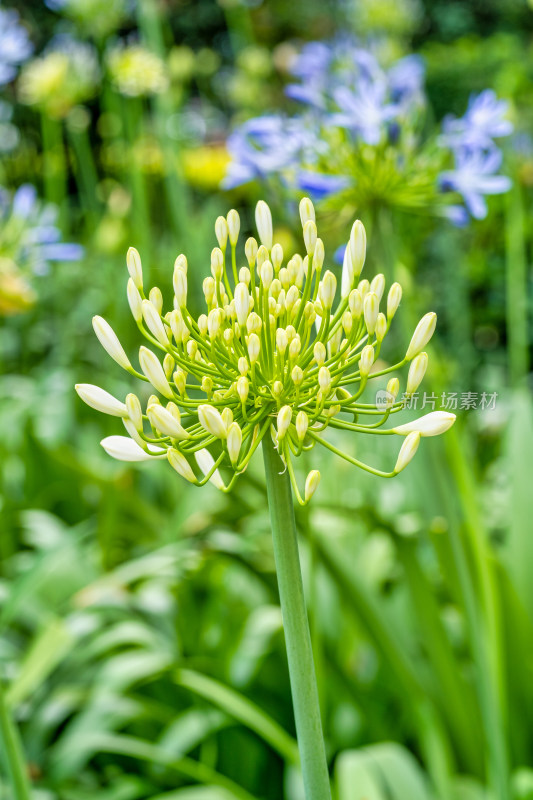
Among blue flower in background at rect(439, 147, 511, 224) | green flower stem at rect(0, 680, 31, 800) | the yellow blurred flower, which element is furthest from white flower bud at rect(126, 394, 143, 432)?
the yellow blurred flower

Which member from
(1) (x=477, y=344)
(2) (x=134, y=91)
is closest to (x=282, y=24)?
(1) (x=477, y=344)

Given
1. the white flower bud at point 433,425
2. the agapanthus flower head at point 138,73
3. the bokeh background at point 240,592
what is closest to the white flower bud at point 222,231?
the white flower bud at point 433,425

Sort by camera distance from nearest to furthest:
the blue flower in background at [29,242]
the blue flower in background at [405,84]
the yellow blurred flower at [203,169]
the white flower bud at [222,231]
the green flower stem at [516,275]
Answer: the white flower bud at [222,231] → the blue flower in background at [405,84] → the blue flower in background at [29,242] → the green flower stem at [516,275] → the yellow blurred flower at [203,169]

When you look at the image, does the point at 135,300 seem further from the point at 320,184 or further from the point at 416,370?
the point at 320,184

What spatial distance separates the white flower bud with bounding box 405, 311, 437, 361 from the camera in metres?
0.65

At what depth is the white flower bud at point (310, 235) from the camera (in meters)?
0.66

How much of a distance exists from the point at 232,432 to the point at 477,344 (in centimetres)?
530

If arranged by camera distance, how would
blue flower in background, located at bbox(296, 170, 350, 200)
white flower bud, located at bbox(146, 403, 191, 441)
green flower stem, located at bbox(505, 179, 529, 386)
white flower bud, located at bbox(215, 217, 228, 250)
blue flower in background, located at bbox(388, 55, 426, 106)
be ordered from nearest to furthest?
white flower bud, located at bbox(146, 403, 191, 441) → white flower bud, located at bbox(215, 217, 228, 250) → blue flower in background, located at bbox(296, 170, 350, 200) → blue flower in background, located at bbox(388, 55, 426, 106) → green flower stem, located at bbox(505, 179, 529, 386)

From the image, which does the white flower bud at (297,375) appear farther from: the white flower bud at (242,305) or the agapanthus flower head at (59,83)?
the agapanthus flower head at (59,83)

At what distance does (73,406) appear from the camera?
3.61 metres

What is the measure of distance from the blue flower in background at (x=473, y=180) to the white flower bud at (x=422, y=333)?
917 millimetres

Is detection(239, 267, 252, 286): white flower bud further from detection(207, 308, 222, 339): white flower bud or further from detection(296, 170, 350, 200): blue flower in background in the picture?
detection(296, 170, 350, 200): blue flower in background

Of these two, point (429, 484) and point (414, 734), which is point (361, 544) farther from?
point (429, 484)

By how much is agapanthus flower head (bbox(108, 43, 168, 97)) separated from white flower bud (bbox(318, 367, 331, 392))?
2.48 meters
